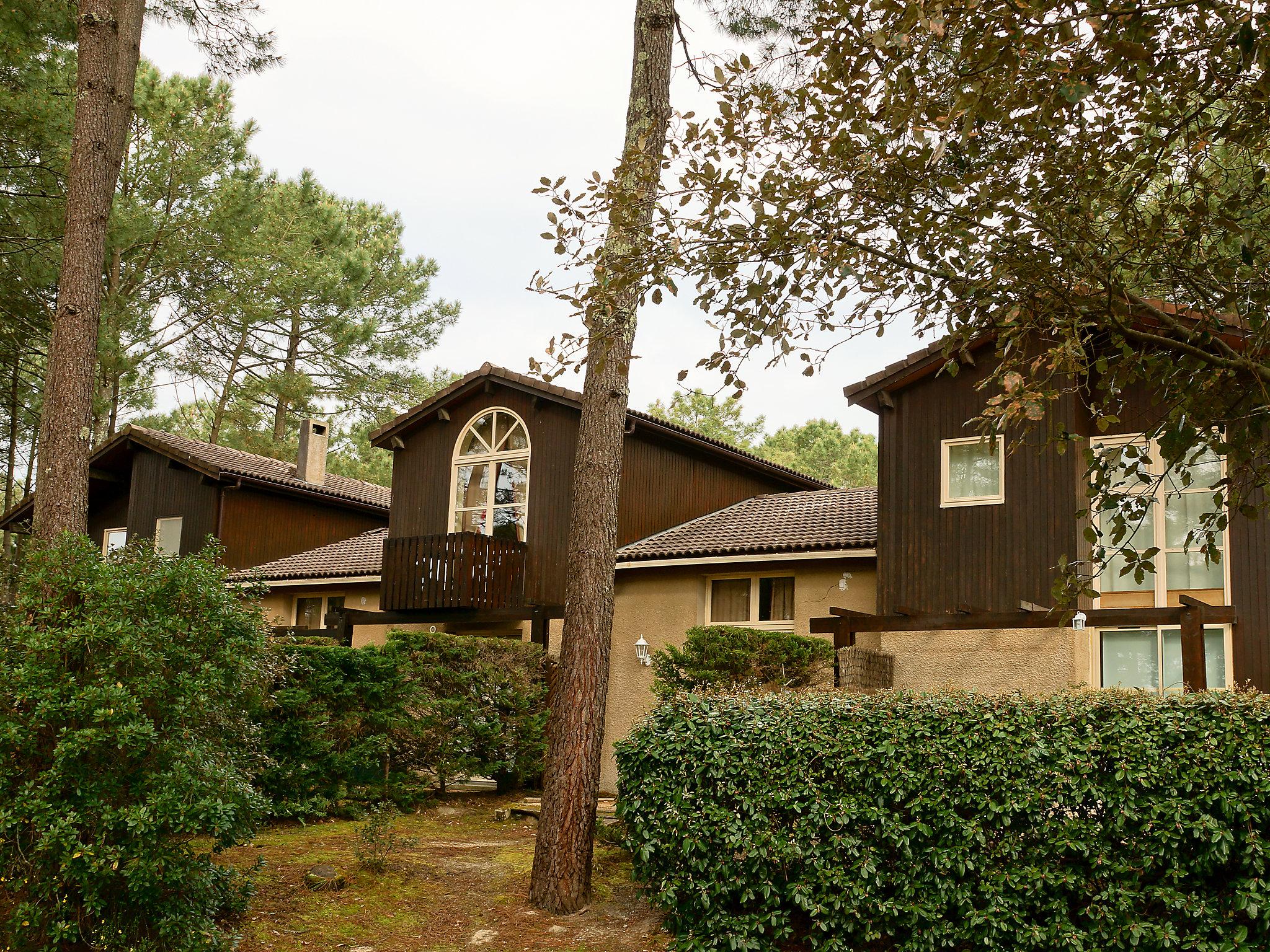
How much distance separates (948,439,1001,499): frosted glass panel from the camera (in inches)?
575

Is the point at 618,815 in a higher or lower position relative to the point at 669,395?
lower

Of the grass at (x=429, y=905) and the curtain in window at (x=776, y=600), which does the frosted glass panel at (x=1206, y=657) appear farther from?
the grass at (x=429, y=905)

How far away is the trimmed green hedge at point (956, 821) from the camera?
6758mm

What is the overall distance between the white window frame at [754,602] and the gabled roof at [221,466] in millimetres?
8889

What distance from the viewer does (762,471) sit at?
21.5 metres

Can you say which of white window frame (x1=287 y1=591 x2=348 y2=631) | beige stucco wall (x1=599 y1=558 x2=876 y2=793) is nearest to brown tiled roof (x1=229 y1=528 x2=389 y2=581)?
white window frame (x1=287 y1=591 x2=348 y2=631)

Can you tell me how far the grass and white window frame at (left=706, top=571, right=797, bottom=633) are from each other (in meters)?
6.01

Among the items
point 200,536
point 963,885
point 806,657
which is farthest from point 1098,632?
point 200,536

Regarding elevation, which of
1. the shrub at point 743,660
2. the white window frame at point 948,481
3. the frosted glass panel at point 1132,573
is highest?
the white window frame at point 948,481

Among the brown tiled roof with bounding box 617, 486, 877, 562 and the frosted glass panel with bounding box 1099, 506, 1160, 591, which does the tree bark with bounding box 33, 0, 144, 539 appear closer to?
the brown tiled roof with bounding box 617, 486, 877, 562

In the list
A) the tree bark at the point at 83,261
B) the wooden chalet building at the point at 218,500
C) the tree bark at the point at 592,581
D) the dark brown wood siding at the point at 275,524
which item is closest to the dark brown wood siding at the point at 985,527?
the tree bark at the point at 592,581

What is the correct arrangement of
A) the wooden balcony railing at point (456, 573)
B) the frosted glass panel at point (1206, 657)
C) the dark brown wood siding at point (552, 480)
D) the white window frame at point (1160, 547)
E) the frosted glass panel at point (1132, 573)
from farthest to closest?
the dark brown wood siding at point (552, 480) < the wooden balcony railing at point (456, 573) < the frosted glass panel at point (1132, 573) < the white window frame at point (1160, 547) < the frosted glass panel at point (1206, 657)

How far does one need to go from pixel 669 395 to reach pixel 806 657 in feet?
121

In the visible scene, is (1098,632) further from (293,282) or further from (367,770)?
(293,282)
